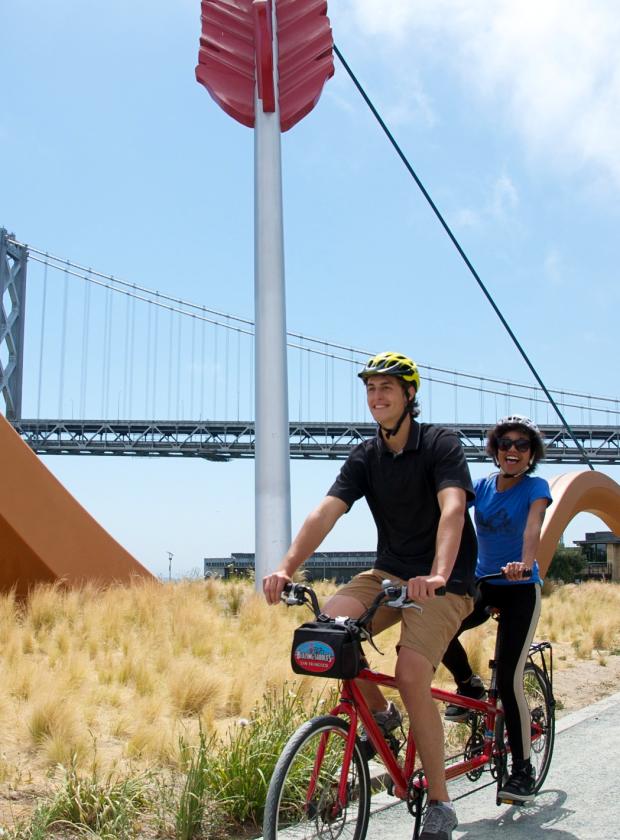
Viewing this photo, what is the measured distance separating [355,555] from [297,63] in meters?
49.4

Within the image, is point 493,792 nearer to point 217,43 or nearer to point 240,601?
point 240,601

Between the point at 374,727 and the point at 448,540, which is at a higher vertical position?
the point at 448,540

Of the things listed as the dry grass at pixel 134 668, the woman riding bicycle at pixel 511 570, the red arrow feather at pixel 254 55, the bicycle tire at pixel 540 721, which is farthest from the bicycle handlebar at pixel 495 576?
the red arrow feather at pixel 254 55

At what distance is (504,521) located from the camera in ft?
11.4

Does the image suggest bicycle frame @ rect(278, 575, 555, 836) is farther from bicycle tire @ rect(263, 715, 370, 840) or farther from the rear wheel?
the rear wheel

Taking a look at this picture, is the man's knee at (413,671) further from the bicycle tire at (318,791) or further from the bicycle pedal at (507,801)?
the bicycle pedal at (507,801)

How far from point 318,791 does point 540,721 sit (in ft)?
4.32

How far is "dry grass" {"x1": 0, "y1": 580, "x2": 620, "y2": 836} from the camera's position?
12.0ft

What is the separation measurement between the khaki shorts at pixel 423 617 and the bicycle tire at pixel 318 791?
31cm

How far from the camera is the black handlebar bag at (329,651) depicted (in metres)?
2.45

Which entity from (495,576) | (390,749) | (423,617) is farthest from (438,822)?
(495,576)

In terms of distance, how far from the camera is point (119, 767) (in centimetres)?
347

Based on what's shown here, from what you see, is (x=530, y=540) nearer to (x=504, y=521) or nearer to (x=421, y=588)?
(x=504, y=521)

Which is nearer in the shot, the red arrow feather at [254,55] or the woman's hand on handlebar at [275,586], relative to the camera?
the woman's hand on handlebar at [275,586]
